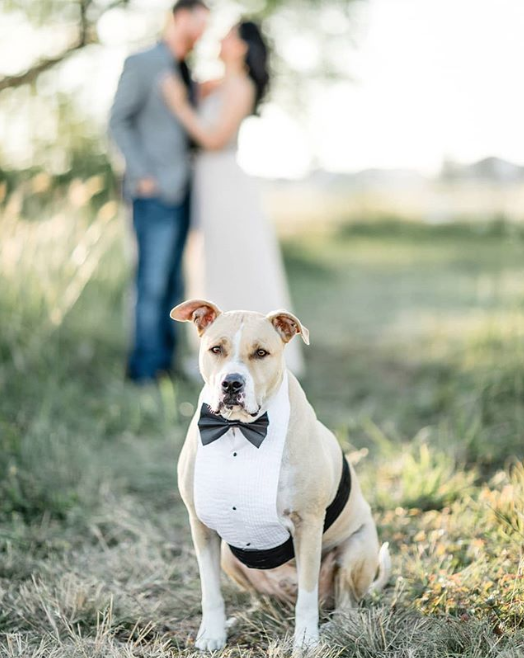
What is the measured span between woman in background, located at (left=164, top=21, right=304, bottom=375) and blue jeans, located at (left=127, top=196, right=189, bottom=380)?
A: 0.20 m

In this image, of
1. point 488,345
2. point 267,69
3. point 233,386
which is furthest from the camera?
point 267,69

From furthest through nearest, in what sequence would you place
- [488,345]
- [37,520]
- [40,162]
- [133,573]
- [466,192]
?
[466,192]
[40,162]
[488,345]
[37,520]
[133,573]

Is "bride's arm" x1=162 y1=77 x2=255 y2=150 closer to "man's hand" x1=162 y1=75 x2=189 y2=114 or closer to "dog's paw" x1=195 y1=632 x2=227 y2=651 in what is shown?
"man's hand" x1=162 y1=75 x2=189 y2=114

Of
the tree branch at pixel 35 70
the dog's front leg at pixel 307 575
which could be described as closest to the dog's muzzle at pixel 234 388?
the dog's front leg at pixel 307 575

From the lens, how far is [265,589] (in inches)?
111

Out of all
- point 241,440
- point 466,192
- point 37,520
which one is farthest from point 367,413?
point 466,192

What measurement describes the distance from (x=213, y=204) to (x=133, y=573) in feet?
10.7

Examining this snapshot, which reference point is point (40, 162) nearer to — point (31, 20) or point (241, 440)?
point (31, 20)

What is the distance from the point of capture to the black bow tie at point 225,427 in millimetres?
2393

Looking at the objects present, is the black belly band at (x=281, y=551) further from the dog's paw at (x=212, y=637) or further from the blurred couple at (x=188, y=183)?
the blurred couple at (x=188, y=183)

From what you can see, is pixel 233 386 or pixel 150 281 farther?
pixel 150 281

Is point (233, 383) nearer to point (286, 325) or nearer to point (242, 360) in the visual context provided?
point (242, 360)

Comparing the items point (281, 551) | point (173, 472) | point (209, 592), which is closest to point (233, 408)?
point (281, 551)

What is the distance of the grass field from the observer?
2.61 m
